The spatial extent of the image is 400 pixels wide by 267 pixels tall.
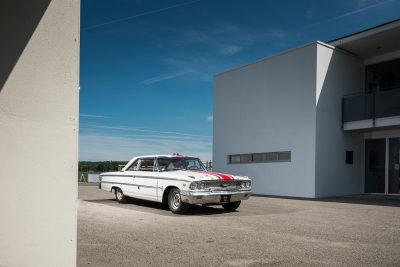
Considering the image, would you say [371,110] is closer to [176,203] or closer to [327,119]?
[327,119]

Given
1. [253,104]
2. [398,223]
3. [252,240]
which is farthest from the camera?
[253,104]

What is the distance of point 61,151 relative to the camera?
12.0 ft

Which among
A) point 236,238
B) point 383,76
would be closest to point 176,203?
point 236,238

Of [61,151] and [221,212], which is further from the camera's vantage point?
[221,212]

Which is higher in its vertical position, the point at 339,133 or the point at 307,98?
the point at 307,98

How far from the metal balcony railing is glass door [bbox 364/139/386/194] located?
6.33 feet

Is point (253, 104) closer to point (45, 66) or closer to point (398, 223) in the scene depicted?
point (398, 223)

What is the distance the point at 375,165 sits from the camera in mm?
17766

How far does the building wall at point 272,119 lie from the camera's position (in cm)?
1656

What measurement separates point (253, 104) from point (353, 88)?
4.59m

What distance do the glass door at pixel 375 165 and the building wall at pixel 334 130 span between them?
30 centimetres

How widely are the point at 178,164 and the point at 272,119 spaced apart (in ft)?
27.3

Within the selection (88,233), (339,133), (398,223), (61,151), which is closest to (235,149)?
(339,133)

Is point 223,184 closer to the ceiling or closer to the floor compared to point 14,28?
closer to the floor
